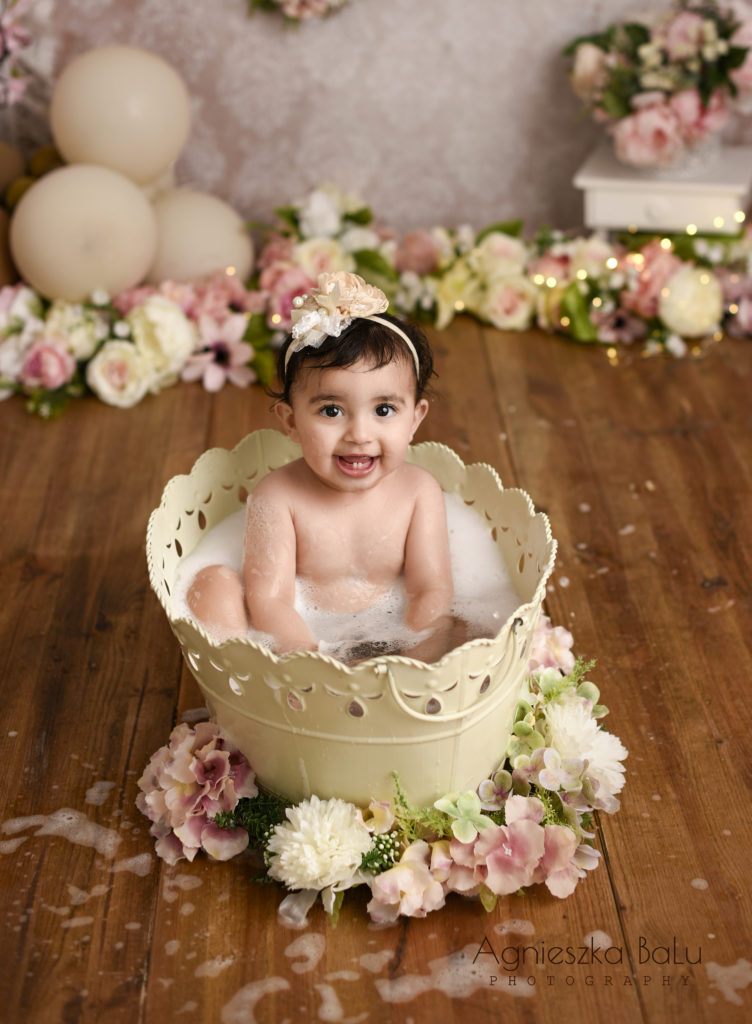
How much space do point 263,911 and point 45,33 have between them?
2.29 m

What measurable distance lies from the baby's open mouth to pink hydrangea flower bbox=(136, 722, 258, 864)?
38 cm

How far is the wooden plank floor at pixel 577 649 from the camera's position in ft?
3.98

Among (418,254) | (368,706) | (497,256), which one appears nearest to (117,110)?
(418,254)

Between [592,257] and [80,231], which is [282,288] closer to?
[80,231]

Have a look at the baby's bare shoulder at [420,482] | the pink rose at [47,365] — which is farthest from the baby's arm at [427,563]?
the pink rose at [47,365]

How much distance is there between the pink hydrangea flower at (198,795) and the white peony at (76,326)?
4.12 feet

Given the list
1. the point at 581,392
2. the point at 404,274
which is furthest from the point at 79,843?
the point at 404,274

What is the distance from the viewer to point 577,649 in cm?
172

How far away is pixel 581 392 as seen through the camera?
2461 mm

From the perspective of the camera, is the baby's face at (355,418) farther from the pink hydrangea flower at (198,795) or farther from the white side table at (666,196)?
the white side table at (666,196)

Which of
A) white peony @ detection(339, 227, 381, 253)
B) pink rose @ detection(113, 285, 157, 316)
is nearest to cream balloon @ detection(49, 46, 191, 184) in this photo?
pink rose @ detection(113, 285, 157, 316)

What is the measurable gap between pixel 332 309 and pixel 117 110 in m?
1.24

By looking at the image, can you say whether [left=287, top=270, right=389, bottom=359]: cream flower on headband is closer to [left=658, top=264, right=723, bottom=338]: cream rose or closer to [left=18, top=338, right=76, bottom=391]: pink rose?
[left=18, top=338, right=76, bottom=391]: pink rose

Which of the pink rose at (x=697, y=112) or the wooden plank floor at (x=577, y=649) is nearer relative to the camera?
the wooden plank floor at (x=577, y=649)
